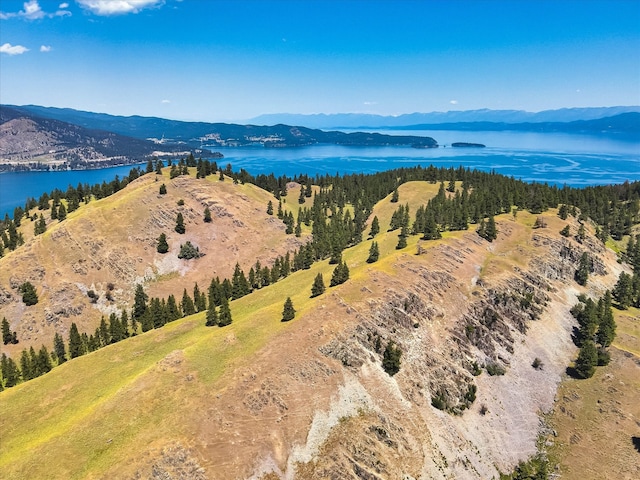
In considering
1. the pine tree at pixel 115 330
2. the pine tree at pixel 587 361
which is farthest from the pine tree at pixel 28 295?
the pine tree at pixel 587 361

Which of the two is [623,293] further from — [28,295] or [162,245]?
[28,295]

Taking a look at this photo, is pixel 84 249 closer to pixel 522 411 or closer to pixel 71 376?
pixel 71 376

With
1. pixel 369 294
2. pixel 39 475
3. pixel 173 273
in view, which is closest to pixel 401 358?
pixel 369 294

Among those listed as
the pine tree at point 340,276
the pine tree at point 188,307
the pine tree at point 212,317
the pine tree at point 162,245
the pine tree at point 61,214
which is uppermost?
the pine tree at point 61,214

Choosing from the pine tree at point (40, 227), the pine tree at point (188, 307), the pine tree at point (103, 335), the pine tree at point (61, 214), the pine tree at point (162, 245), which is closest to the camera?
the pine tree at point (103, 335)

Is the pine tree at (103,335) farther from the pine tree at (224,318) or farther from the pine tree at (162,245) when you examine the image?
the pine tree at (162,245)

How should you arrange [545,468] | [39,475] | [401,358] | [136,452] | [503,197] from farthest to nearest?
[503,197] < [401,358] < [545,468] < [136,452] < [39,475]

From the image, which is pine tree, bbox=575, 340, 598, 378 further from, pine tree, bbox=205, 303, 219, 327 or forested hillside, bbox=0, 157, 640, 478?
pine tree, bbox=205, 303, 219, 327

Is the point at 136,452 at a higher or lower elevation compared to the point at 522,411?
higher
